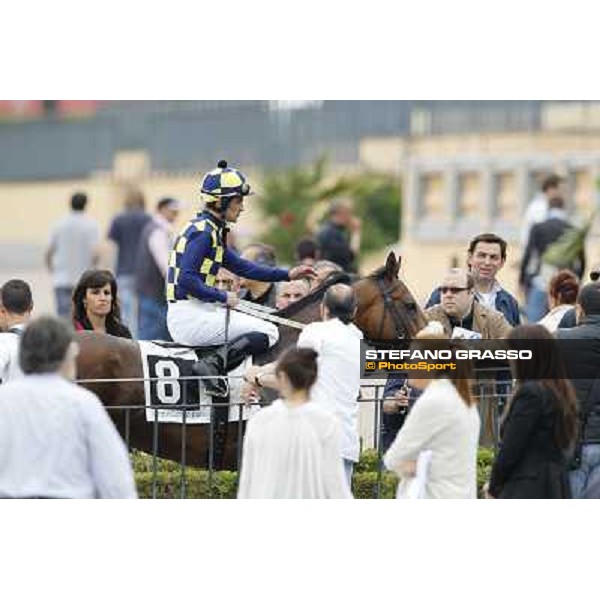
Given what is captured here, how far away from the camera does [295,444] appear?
14539 millimetres

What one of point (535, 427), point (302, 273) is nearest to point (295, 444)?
point (535, 427)

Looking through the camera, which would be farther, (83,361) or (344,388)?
(83,361)

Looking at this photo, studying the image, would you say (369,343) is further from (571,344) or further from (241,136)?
(241,136)

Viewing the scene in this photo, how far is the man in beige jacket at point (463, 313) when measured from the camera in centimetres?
1736

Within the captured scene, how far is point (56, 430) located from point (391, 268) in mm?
4861

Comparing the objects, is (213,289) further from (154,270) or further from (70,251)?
(70,251)

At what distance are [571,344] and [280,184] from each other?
35.1 m

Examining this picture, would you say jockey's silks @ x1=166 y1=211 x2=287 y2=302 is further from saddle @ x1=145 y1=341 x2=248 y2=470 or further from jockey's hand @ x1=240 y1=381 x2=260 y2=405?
jockey's hand @ x1=240 y1=381 x2=260 y2=405

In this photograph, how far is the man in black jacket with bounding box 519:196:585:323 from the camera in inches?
1029

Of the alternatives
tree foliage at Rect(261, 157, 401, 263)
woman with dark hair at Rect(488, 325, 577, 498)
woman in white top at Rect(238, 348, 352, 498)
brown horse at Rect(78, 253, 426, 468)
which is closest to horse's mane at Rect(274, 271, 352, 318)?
brown horse at Rect(78, 253, 426, 468)

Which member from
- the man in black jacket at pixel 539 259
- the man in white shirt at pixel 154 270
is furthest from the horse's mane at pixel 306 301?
the man in black jacket at pixel 539 259

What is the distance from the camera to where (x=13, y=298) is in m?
16.9

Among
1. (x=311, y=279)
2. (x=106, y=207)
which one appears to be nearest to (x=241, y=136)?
(x=106, y=207)

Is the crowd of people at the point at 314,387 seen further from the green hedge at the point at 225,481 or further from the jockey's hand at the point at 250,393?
the green hedge at the point at 225,481
